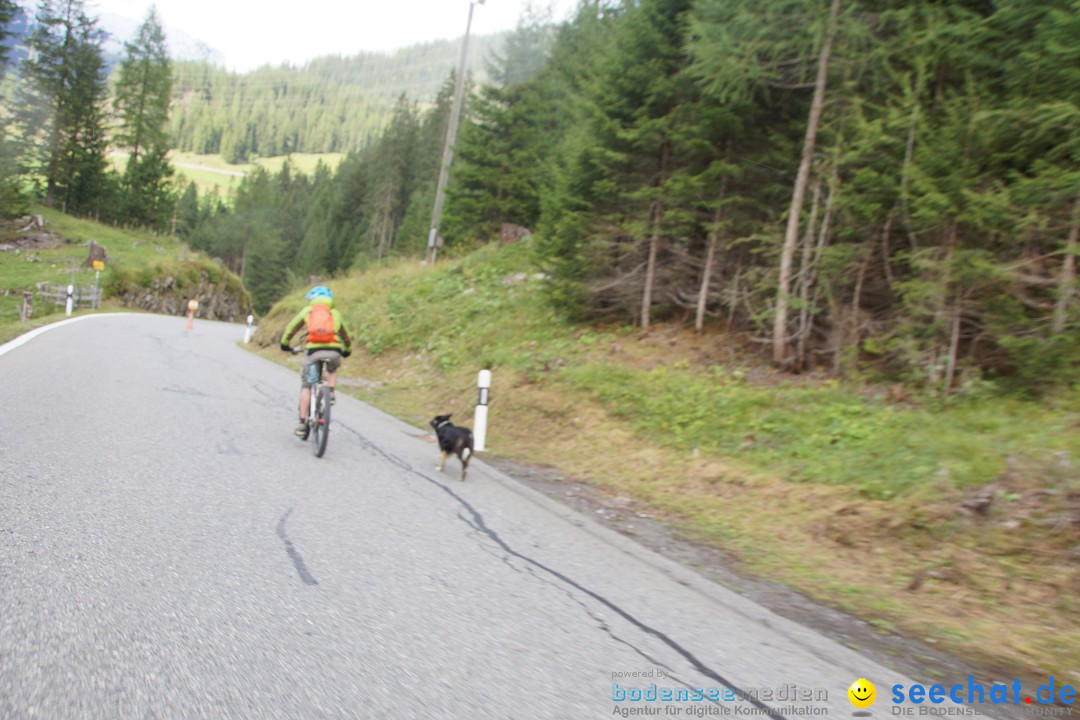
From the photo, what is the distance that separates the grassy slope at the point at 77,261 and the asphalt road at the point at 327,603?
2543 centimetres

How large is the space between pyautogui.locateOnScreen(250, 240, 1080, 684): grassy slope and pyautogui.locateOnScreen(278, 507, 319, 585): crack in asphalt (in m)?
3.44

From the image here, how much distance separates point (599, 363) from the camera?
1204 cm

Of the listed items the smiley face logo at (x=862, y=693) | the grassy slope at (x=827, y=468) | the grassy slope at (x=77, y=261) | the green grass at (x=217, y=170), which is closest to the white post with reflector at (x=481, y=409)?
the grassy slope at (x=827, y=468)

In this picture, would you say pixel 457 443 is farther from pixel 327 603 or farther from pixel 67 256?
pixel 67 256

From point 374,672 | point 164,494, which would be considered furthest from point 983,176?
point 164,494

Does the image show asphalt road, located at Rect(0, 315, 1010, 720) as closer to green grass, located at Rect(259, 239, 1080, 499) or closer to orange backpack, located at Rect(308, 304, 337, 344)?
orange backpack, located at Rect(308, 304, 337, 344)

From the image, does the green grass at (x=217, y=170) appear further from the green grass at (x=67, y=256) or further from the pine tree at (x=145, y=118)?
the green grass at (x=67, y=256)

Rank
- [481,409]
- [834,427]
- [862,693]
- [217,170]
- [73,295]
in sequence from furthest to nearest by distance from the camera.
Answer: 1. [217,170]
2. [73,295]
3. [481,409]
4. [834,427]
5. [862,693]

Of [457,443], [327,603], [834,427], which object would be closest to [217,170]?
[457,443]

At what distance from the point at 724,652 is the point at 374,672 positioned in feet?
6.03

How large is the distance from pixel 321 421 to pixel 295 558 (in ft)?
11.6

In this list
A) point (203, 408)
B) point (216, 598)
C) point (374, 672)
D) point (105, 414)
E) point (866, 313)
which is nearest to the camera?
point (374, 672)

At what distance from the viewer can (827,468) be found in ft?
23.7

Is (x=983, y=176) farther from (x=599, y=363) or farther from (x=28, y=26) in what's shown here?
(x=28, y=26)
